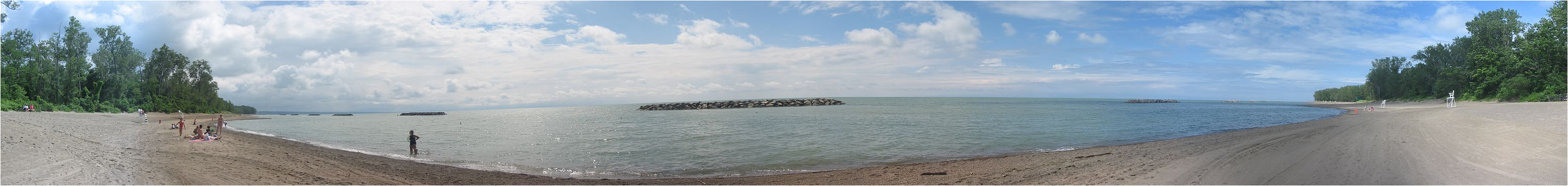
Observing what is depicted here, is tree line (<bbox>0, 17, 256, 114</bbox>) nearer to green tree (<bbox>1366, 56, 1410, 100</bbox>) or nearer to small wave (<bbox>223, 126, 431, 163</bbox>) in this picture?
small wave (<bbox>223, 126, 431, 163</bbox>)

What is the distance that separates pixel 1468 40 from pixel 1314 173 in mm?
66060

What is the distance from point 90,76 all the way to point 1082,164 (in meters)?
77.4

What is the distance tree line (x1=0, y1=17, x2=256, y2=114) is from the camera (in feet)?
146

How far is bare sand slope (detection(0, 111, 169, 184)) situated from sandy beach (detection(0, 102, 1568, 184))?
0.16 feet

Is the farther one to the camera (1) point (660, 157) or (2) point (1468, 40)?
(2) point (1468, 40)

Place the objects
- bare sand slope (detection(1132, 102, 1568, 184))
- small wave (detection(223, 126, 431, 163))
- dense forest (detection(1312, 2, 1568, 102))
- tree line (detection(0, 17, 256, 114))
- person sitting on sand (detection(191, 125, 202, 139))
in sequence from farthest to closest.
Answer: tree line (detection(0, 17, 256, 114)) < dense forest (detection(1312, 2, 1568, 102)) < person sitting on sand (detection(191, 125, 202, 139)) < small wave (detection(223, 126, 431, 163)) < bare sand slope (detection(1132, 102, 1568, 184))

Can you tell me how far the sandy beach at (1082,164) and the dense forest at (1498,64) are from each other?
27.4 metres

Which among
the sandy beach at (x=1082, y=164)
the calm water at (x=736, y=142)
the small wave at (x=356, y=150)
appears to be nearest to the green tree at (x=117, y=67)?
the calm water at (x=736, y=142)

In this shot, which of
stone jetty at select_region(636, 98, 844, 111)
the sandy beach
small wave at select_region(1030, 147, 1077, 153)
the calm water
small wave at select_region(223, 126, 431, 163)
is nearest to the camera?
the sandy beach

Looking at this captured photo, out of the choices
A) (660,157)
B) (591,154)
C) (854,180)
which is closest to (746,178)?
(854,180)

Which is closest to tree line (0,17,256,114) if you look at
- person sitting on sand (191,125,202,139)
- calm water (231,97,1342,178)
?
calm water (231,97,1342,178)

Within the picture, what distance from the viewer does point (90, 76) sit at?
170ft

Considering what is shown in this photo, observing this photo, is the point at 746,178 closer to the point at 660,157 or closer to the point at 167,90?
the point at 660,157

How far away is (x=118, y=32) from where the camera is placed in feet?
188
